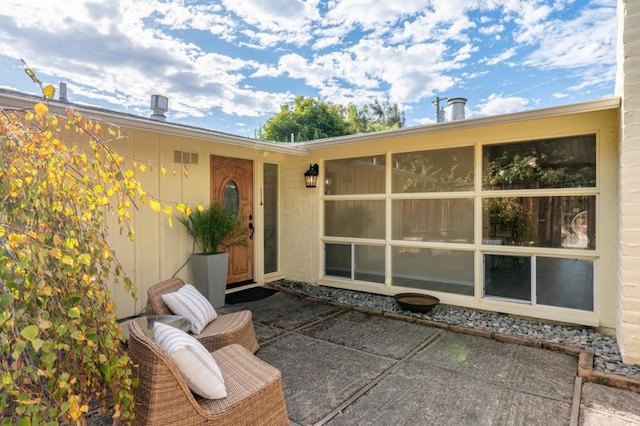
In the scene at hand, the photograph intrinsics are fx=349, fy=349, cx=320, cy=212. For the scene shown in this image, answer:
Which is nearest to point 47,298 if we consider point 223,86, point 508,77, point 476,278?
point 476,278

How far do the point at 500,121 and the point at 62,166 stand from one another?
4.23 meters

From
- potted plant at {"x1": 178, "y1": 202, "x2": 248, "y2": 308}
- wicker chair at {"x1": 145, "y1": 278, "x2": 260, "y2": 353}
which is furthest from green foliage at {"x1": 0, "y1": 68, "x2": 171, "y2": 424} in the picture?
potted plant at {"x1": 178, "y1": 202, "x2": 248, "y2": 308}

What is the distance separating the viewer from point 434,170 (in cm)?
507

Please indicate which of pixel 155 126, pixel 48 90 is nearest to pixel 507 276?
pixel 155 126

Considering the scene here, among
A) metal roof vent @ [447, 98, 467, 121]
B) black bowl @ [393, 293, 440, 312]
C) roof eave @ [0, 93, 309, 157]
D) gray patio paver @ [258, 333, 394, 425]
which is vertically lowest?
gray patio paver @ [258, 333, 394, 425]

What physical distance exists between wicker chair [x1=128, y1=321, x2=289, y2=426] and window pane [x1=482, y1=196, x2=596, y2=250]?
143 inches

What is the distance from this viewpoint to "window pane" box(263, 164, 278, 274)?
6477mm

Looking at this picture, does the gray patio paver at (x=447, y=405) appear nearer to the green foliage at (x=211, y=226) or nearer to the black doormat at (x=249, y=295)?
the black doormat at (x=249, y=295)

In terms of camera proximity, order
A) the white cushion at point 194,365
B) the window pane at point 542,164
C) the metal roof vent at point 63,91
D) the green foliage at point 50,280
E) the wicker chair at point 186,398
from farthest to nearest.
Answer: the metal roof vent at point 63,91 < the window pane at point 542,164 < the white cushion at point 194,365 < the wicker chair at point 186,398 < the green foliage at point 50,280

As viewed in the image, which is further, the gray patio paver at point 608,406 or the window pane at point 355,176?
the window pane at point 355,176

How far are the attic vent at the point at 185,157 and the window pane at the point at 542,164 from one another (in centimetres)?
411

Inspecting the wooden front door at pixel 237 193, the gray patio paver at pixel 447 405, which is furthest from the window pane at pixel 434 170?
the gray patio paver at pixel 447 405

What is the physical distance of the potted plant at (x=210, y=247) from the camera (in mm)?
4965

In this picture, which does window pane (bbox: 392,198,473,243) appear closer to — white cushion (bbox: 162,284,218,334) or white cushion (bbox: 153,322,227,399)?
white cushion (bbox: 162,284,218,334)
